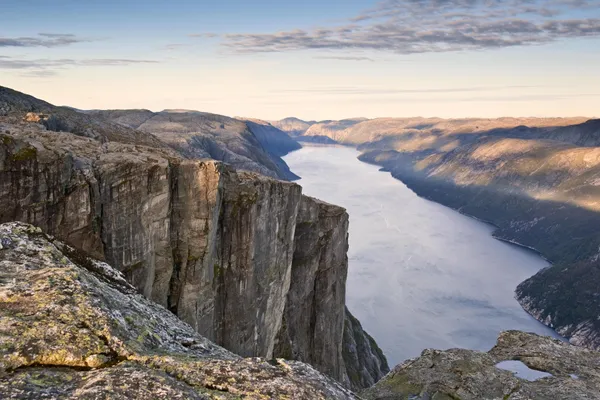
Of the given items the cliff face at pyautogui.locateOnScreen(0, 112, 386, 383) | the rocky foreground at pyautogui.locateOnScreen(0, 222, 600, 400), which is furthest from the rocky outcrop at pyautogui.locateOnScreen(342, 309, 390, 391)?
the rocky foreground at pyautogui.locateOnScreen(0, 222, 600, 400)

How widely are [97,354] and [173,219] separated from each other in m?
26.3

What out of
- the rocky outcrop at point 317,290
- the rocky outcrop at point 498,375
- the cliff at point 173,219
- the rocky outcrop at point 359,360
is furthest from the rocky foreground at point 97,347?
the rocky outcrop at point 359,360

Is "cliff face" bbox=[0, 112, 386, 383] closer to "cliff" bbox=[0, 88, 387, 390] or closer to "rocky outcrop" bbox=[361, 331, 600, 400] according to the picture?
"cliff" bbox=[0, 88, 387, 390]

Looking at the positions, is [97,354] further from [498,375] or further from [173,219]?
[173,219]

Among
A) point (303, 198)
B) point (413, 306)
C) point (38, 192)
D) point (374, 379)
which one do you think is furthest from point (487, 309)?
point (38, 192)

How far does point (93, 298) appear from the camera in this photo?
1428 centimetres

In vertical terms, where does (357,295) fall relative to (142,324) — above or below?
below

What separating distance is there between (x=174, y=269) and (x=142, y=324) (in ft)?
79.7

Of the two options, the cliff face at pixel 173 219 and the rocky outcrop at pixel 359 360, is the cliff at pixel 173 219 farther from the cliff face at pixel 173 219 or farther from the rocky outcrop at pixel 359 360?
the rocky outcrop at pixel 359 360

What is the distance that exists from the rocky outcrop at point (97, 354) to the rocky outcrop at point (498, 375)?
14.9 m

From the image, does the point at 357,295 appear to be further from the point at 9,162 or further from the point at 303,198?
the point at 9,162

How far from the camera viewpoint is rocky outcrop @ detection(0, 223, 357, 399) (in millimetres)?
10914

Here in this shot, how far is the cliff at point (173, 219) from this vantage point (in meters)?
28.7

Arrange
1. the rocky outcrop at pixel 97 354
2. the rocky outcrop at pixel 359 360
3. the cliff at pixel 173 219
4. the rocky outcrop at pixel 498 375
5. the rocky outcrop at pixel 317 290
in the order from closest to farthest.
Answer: the rocky outcrop at pixel 97 354, the rocky outcrop at pixel 498 375, the cliff at pixel 173 219, the rocky outcrop at pixel 317 290, the rocky outcrop at pixel 359 360
